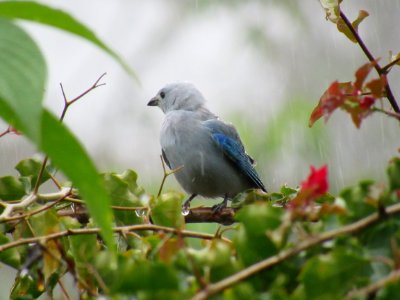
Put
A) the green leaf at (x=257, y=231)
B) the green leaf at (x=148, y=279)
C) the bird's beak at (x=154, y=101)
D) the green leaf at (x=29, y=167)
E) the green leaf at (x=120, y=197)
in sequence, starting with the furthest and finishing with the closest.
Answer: the bird's beak at (x=154, y=101)
the green leaf at (x=29, y=167)
the green leaf at (x=120, y=197)
the green leaf at (x=257, y=231)
the green leaf at (x=148, y=279)

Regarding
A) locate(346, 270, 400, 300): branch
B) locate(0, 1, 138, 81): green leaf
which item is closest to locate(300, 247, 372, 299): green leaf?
locate(346, 270, 400, 300): branch

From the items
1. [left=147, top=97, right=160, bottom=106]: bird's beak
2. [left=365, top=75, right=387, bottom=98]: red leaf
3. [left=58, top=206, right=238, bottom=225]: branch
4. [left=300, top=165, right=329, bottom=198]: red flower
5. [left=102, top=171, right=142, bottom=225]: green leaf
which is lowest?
[left=58, top=206, right=238, bottom=225]: branch

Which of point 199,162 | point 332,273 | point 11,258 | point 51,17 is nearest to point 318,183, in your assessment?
point 332,273

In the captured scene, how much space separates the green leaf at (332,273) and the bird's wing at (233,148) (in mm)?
3065

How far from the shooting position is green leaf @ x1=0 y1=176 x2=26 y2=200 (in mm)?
1578

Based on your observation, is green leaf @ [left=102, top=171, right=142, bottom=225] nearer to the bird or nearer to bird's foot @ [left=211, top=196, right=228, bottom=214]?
bird's foot @ [left=211, top=196, right=228, bottom=214]

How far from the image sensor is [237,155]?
13.0ft

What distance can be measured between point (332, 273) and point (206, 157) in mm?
3160

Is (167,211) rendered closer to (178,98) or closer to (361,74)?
(361,74)

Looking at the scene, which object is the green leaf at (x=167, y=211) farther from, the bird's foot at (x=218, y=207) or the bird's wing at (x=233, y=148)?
the bird's wing at (x=233, y=148)

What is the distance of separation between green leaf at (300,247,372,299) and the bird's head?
3.59m

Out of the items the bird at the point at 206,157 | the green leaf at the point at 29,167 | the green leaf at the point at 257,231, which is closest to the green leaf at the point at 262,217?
the green leaf at the point at 257,231

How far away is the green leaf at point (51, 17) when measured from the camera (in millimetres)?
752

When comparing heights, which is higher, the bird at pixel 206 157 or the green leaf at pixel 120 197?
the green leaf at pixel 120 197
